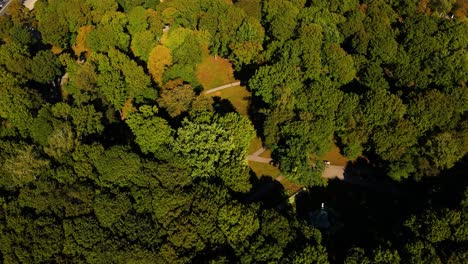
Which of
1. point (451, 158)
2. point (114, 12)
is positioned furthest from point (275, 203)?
point (114, 12)

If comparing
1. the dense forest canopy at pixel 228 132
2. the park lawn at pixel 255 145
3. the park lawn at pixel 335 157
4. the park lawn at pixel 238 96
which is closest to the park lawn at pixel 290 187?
the dense forest canopy at pixel 228 132

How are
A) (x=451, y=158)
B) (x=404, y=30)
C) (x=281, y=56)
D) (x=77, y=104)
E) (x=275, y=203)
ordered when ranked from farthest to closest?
(x=404, y=30) < (x=281, y=56) < (x=77, y=104) < (x=275, y=203) < (x=451, y=158)

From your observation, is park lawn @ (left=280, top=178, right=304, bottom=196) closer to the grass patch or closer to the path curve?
the grass patch

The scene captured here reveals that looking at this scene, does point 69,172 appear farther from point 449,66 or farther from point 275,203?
point 449,66

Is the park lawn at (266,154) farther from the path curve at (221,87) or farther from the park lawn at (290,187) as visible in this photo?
the path curve at (221,87)

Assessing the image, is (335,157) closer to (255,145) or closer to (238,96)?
(255,145)

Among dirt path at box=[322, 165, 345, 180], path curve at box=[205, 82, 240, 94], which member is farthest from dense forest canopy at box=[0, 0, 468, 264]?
path curve at box=[205, 82, 240, 94]
